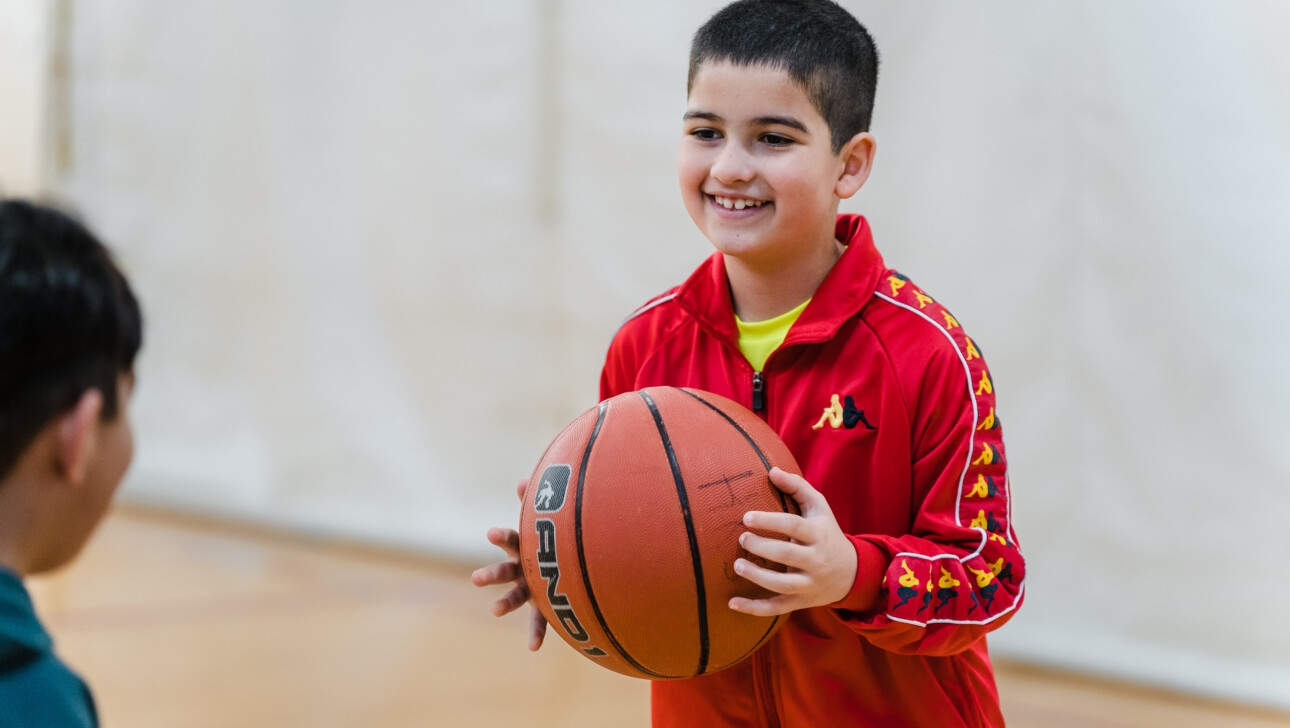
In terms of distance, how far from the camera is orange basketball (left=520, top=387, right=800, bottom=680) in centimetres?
148

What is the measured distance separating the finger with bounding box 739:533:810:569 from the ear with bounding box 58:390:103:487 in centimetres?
72

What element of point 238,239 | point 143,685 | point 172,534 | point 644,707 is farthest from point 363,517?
point 644,707

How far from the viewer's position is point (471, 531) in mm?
5145

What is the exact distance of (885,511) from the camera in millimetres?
1586

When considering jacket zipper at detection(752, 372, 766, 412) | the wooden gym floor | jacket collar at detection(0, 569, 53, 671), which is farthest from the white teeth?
the wooden gym floor

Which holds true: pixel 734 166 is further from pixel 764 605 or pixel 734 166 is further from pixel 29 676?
pixel 29 676

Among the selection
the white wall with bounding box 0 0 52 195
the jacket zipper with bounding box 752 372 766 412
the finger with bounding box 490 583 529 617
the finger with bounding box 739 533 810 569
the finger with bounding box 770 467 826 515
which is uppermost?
the jacket zipper with bounding box 752 372 766 412

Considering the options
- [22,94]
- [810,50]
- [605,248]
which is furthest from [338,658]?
[22,94]

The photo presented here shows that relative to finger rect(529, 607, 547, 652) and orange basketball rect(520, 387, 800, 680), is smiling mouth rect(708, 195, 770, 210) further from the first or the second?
finger rect(529, 607, 547, 652)

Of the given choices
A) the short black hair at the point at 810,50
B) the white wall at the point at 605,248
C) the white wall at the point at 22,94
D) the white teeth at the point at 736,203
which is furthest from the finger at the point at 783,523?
the white wall at the point at 22,94

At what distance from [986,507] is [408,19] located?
14.3 ft

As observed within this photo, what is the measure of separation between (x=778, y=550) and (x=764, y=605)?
0.08m

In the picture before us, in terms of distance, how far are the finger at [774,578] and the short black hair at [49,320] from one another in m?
0.72

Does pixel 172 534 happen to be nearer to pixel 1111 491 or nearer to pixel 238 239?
pixel 238 239
